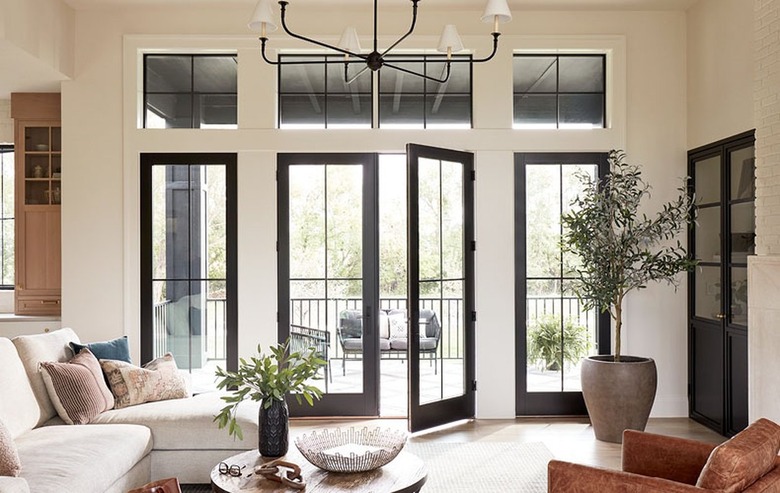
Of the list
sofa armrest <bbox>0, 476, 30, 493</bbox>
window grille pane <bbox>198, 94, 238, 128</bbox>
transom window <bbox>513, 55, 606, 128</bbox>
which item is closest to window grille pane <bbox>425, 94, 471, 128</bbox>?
transom window <bbox>513, 55, 606, 128</bbox>

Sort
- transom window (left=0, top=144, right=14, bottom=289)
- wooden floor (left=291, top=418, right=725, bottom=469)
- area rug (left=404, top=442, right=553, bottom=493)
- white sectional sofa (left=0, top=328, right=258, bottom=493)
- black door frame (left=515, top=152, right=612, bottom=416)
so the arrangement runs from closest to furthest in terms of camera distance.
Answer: white sectional sofa (left=0, top=328, right=258, bottom=493), area rug (left=404, top=442, right=553, bottom=493), wooden floor (left=291, top=418, right=725, bottom=469), black door frame (left=515, top=152, right=612, bottom=416), transom window (left=0, top=144, right=14, bottom=289)

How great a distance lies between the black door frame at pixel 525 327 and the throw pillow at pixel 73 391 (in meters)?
3.39

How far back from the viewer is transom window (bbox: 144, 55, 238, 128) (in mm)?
5730

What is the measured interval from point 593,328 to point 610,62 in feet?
7.76

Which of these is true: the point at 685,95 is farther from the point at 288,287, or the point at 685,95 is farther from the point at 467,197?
the point at 288,287

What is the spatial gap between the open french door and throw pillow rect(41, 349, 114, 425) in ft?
7.66

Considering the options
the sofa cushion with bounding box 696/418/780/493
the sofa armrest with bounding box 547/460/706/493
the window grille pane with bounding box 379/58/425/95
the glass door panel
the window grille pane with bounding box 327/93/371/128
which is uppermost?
the window grille pane with bounding box 379/58/425/95

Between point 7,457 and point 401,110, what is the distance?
403 centimetres

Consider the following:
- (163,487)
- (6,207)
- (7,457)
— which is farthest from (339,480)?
(6,207)

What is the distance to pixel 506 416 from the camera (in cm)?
570

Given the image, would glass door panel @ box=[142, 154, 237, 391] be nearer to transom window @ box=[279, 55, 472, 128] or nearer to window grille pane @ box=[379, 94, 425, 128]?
transom window @ box=[279, 55, 472, 128]

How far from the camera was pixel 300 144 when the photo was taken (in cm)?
564

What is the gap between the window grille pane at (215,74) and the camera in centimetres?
575

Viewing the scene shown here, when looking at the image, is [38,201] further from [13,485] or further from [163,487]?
[163,487]
